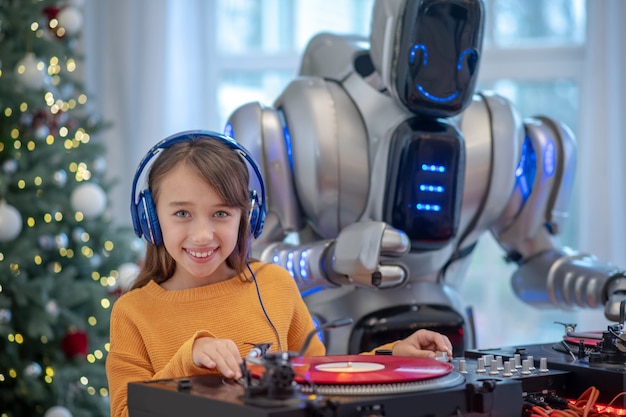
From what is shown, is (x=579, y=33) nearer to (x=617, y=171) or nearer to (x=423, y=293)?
(x=617, y=171)

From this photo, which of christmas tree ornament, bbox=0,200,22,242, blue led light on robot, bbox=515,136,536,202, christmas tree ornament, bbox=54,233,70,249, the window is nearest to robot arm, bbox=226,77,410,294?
blue led light on robot, bbox=515,136,536,202

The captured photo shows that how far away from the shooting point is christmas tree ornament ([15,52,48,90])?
296cm

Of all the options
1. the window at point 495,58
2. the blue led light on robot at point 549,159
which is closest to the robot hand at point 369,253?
the blue led light on robot at point 549,159

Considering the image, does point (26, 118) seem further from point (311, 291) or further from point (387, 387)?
point (387, 387)

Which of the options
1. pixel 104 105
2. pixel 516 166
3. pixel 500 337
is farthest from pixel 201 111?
pixel 516 166

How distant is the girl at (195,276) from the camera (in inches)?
A: 47.4

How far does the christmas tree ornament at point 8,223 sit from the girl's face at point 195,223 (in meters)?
1.65

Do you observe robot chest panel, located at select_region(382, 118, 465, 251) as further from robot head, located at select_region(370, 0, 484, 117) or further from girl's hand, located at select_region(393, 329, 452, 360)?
girl's hand, located at select_region(393, 329, 452, 360)

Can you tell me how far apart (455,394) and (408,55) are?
3.29 feet

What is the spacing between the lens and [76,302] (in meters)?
3.08

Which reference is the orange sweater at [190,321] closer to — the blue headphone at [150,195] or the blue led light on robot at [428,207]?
the blue headphone at [150,195]

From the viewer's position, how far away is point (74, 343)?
307 centimetres

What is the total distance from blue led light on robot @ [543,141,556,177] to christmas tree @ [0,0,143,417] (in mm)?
1474

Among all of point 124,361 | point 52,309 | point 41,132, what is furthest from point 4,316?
point 124,361
